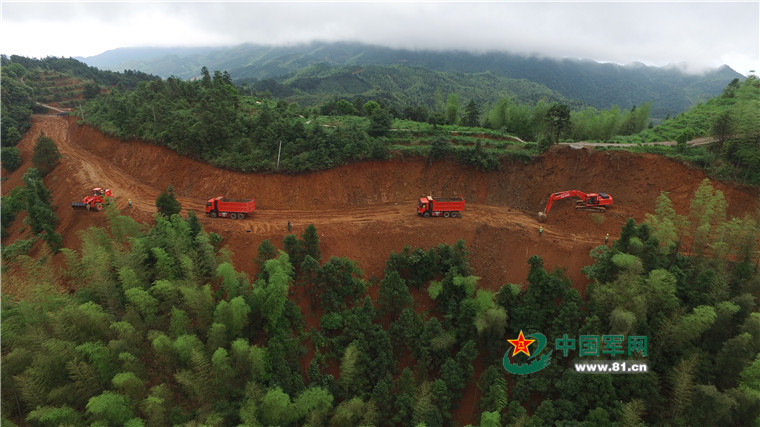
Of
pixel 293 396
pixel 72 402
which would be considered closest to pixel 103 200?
pixel 72 402

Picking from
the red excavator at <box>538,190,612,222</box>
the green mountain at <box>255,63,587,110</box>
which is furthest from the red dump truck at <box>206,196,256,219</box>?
the green mountain at <box>255,63,587,110</box>

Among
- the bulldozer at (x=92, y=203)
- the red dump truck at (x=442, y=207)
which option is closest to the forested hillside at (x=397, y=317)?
the bulldozer at (x=92, y=203)

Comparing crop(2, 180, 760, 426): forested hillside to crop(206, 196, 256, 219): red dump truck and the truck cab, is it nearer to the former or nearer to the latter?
crop(206, 196, 256, 219): red dump truck

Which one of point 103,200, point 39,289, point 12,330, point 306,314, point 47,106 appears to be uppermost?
point 47,106

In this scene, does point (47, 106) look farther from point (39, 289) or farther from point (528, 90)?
point (528, 90)

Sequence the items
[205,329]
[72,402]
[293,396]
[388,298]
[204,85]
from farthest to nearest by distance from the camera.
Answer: [204,85]
[388,298]
[205,329]
[293,396]
[72,402]

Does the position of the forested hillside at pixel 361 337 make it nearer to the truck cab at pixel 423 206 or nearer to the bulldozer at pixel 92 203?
the truck cab at pixel 423 206
